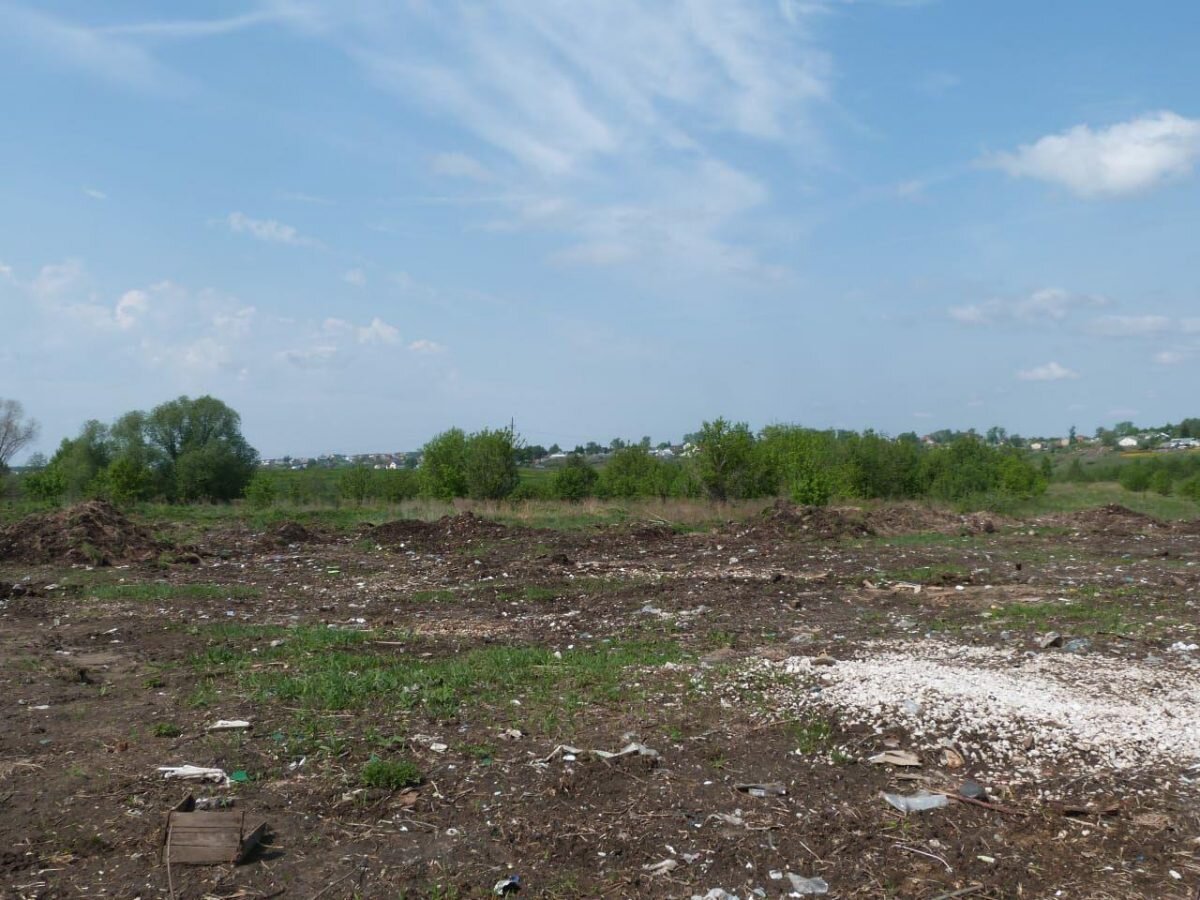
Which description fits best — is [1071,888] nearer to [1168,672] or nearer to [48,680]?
[1168,672]

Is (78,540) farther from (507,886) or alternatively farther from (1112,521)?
(1112,521)

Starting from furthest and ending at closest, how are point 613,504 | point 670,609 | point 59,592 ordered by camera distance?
point 613,504 → point 59,592 → point 670,609

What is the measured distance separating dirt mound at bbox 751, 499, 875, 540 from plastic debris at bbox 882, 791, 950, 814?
13439 mm

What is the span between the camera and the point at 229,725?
16.8ft

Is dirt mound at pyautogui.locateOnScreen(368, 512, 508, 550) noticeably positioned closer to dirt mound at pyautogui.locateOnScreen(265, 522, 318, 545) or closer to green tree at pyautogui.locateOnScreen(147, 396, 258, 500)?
dirt mound at pyautogui.locateOnScreen(265, 522, 318, 545)

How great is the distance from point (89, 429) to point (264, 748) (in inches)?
1820

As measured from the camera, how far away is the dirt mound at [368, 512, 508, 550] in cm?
1753

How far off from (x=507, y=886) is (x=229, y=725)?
2579 mm

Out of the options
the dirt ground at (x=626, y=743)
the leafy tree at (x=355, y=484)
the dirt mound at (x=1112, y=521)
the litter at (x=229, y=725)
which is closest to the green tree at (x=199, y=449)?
the leafy tree at (x=355, y=484)

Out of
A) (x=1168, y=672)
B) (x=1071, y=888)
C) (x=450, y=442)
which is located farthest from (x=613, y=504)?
(x=1071, y=888)

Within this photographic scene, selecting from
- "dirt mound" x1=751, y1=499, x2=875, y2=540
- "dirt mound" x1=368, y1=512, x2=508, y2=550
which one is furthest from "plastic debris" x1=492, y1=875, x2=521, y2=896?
"dirt mound" x1=751, y1=499, x2=875, y2=540

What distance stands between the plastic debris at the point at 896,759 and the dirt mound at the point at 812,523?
42.6 feet

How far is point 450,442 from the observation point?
1286 inches

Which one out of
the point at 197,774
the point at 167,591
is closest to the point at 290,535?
the point at 167,591
